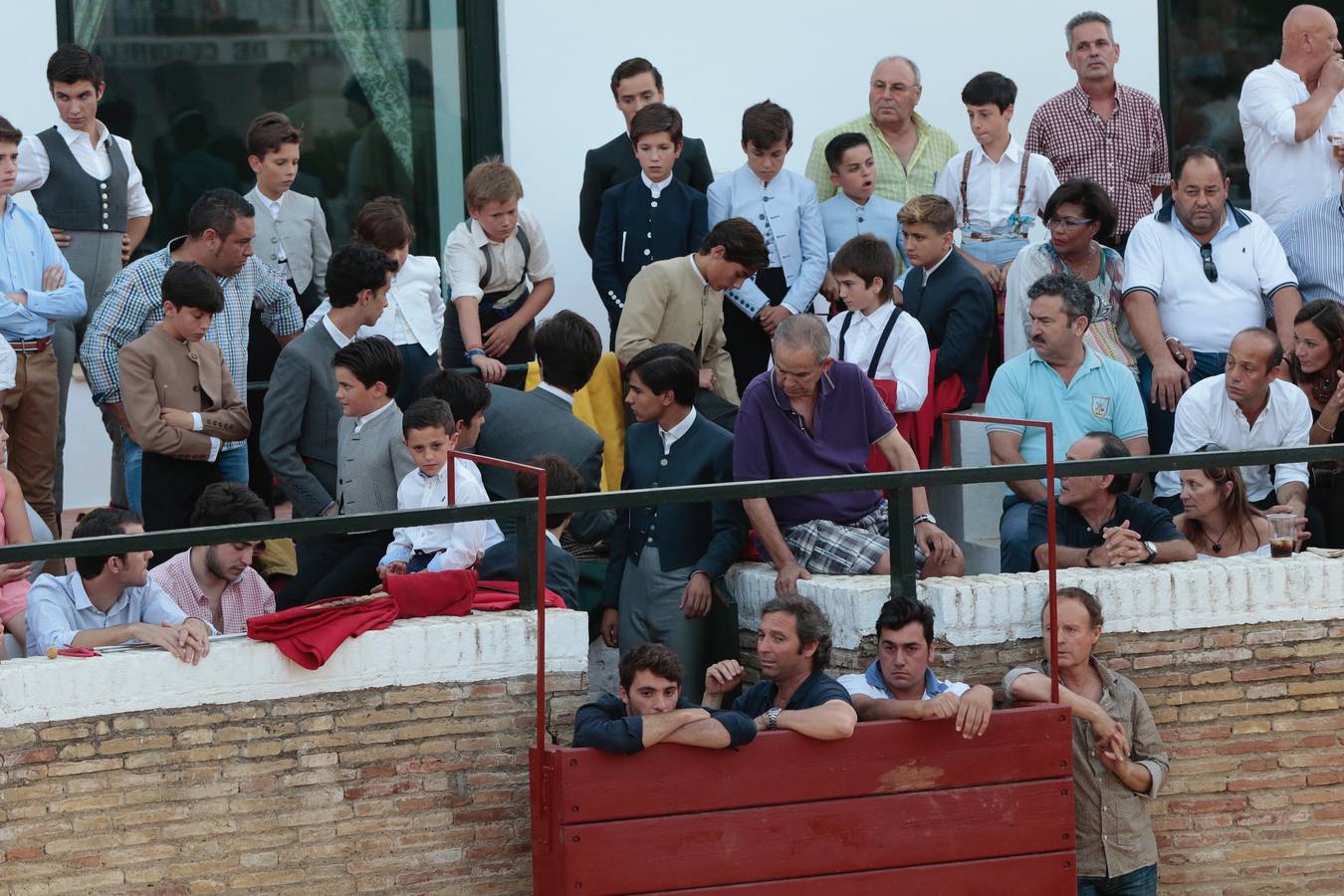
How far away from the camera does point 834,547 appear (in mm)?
7457

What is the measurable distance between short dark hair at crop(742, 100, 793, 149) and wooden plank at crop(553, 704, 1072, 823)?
11.6 feet

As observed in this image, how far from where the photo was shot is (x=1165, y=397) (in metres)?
9.05

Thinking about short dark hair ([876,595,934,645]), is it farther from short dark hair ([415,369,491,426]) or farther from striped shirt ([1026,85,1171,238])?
striped shirt ([1026,85,1171,238])

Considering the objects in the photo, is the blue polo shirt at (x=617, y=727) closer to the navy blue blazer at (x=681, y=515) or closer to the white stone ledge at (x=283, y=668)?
the white stone ledge at (x=283, y=668)

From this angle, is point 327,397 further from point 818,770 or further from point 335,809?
point 818,770

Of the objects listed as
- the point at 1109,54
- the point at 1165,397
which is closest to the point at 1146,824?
the point at 1165,397

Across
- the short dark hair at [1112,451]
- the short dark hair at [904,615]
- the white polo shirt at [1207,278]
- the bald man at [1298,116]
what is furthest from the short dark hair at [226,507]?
the bald man at [1298,116]

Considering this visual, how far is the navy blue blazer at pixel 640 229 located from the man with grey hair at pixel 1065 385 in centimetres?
182

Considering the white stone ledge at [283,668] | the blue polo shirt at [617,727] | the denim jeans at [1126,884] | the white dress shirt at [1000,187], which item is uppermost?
the white dress shirt at [1000,187]

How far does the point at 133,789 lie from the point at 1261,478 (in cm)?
465

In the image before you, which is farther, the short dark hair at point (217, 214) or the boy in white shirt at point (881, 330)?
the boy in white shirt at point (881, 330)

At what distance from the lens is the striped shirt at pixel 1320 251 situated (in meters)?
9.62

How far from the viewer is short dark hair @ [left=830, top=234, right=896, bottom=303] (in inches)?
339

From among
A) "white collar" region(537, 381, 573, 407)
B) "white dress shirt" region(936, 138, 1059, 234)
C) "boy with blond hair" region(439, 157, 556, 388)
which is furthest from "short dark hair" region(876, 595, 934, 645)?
"white dress shirt" region(936, 138, 1059, 234)
